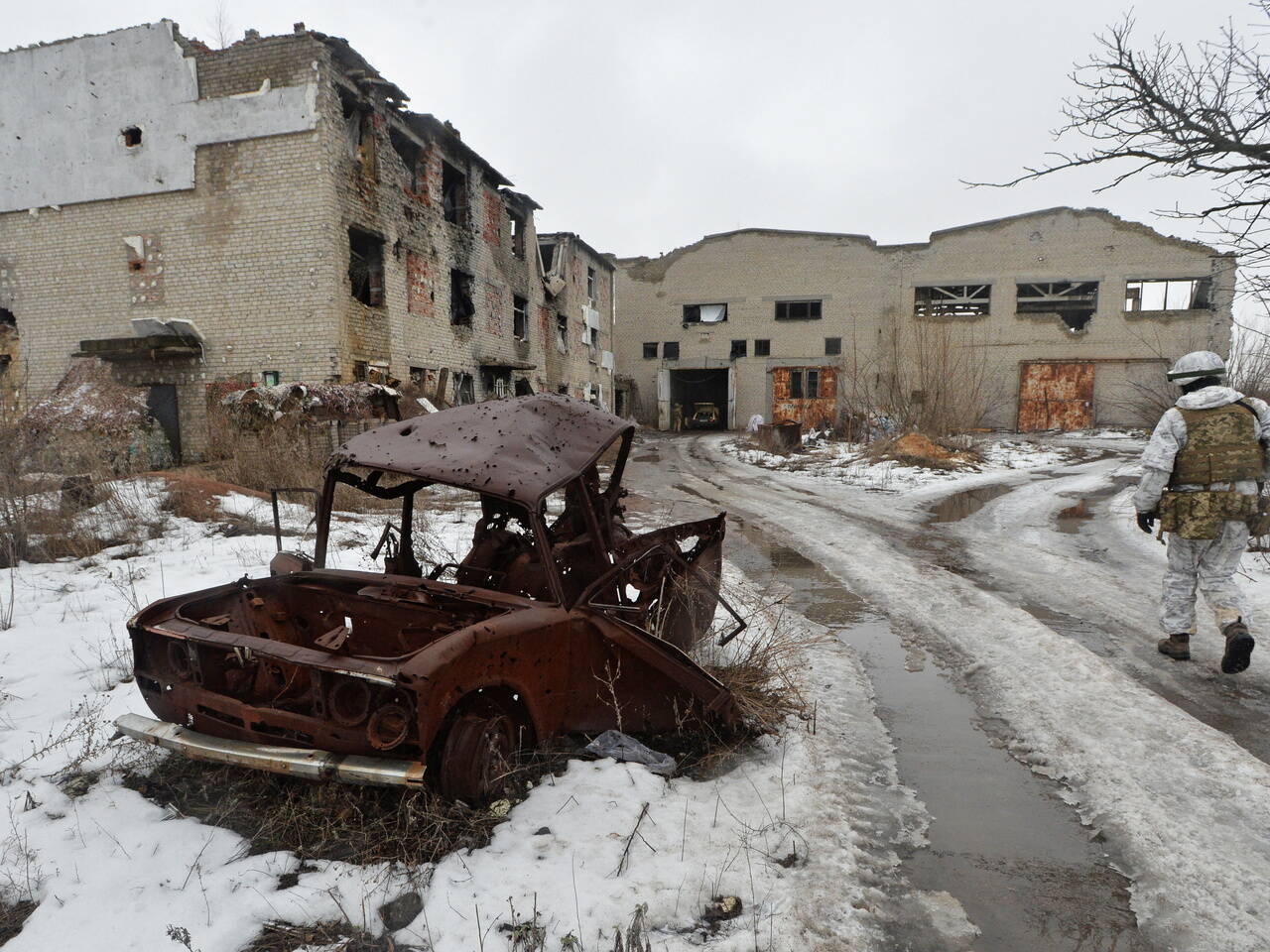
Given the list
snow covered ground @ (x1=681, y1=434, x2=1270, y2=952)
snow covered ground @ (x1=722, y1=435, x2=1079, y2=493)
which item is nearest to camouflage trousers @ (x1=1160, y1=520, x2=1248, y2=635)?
snow covered ground @ (x1=681, y1=434, x2=1270, y2=952)

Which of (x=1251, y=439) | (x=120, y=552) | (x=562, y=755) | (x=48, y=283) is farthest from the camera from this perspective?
(x=48, y=283)

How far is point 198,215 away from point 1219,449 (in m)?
17.2

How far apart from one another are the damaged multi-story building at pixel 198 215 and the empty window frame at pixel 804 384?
21.1 m

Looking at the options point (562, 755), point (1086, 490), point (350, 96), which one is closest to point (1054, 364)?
point (1086, 490)

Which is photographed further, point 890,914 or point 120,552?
point 120,552

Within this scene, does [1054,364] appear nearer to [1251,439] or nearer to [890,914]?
[1251,439]

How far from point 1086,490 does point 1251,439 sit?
8.62 meters

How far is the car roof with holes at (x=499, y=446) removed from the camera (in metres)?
2.99

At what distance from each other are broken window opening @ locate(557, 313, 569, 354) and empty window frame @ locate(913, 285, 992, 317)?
16.1 meters

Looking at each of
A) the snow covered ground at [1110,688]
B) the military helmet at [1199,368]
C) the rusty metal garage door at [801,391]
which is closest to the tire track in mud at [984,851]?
the snow covered ground at [1110,688]

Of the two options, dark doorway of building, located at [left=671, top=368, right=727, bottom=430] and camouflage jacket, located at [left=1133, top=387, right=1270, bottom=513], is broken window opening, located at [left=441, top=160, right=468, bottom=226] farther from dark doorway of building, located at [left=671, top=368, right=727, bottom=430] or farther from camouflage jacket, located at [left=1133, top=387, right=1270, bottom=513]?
camouflage jacket, located at [left=1133, top=387, right=1270, bottom=513]

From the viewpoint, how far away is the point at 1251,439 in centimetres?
438

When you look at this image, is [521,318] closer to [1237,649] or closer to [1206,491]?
[1206,491]

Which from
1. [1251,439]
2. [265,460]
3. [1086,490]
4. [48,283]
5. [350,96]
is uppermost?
[350,96]
